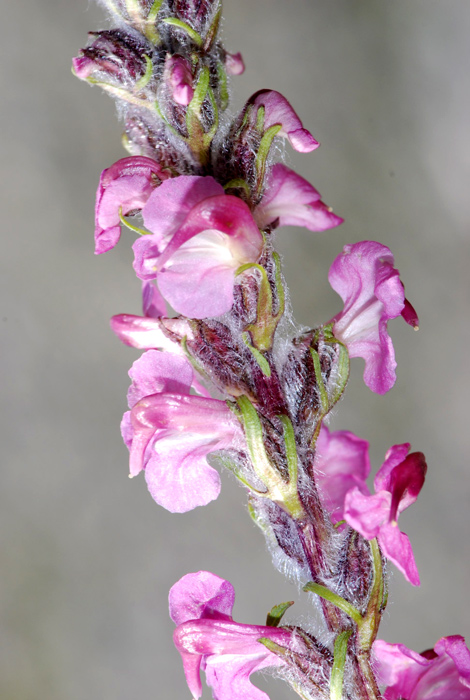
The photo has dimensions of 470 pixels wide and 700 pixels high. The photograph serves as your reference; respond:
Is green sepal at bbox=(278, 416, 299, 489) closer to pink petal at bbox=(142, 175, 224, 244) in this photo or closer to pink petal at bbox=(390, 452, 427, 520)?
pink petal at bbox=(390, 452, 427, 520)

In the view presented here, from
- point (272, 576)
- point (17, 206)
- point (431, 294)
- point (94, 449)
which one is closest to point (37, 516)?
point (94, 449)

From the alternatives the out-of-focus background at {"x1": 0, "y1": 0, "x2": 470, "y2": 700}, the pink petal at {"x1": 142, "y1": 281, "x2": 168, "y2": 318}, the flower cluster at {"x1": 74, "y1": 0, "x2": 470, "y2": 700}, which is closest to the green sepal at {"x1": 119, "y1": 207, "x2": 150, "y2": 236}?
the flower cluster at {"x1": 74, "y1": 0, "x2": 470, "y2": 700}

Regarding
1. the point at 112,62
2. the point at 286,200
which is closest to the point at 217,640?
the point at 286,200

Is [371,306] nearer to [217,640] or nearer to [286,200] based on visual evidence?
[286,200]

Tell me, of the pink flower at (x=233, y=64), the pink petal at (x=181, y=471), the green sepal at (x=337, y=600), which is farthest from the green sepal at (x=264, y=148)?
the green sepal at (x=337, y=600)

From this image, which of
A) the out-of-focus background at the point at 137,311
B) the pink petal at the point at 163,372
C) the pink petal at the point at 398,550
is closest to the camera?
the pink petal at the point at 398,550

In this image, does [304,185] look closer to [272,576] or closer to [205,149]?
[205,149]

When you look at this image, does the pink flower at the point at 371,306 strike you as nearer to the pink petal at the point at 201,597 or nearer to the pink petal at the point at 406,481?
the pink petal at the point at 406,481
